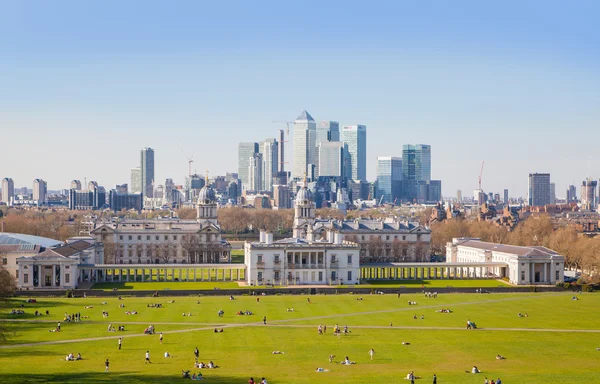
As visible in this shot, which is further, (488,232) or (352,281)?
(488,232)

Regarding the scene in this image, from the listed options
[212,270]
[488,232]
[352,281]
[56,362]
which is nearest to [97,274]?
[212,270]

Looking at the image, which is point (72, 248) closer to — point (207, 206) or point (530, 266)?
point (207, 206)

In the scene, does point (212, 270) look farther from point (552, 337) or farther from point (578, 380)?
point (578, 380)

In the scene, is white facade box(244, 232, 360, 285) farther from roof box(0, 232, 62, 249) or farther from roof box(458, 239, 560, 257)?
roof box(0, 232, 62, 249)

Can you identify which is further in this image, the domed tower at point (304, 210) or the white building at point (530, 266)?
the domed tower at point (304, 210)

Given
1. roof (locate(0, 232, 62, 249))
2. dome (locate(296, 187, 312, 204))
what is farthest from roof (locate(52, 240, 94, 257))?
dome (locate(296, 187, 312, 204))

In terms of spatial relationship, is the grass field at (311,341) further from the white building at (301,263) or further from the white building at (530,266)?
the white building at (530,266)

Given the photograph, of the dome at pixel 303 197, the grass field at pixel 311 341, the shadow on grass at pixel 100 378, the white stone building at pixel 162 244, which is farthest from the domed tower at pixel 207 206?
the shadow on grass at pixel 100 378

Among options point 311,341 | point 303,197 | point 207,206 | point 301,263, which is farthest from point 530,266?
point 207,206
